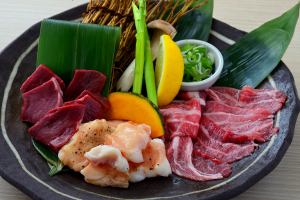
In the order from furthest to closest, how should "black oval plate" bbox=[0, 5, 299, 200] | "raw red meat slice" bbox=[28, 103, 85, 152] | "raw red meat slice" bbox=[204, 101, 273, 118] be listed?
"raw red meat slice" bbox=[204, 101, 273, 118] < "raw red meat slice" bbox=[28, 103, 85, 152] < "black oval plate" bbox=[0, 5, 299, 200]

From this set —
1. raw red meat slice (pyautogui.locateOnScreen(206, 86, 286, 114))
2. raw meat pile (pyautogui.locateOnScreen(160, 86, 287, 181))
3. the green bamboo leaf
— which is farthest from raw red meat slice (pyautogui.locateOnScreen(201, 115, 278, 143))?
the green bamboo leaf

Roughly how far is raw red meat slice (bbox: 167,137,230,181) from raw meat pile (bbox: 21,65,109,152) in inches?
15.3

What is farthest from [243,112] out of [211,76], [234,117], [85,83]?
[85,83]

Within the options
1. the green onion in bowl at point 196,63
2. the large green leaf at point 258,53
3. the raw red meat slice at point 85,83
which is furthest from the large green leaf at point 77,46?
the large green leaf at point 258,53

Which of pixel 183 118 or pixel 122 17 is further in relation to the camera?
pixel 122 17

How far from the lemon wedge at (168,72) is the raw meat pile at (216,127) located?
0.06 meters

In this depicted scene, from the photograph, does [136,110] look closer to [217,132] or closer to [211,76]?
[217,132]

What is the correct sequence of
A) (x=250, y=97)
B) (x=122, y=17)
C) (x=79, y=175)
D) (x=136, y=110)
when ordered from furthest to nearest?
(x=122, y=17) → (x=250, y=97) → (x=136, y=110) → (x=79, y=175)

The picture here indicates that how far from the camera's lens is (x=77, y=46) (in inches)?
101

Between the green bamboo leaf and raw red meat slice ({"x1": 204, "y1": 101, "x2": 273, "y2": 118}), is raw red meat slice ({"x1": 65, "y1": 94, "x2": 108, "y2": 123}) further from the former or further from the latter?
raw red meat slice ({"x1": 204, "y1": 101, "x2": 273, "y2": 118})

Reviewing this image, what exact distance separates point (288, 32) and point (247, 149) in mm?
813

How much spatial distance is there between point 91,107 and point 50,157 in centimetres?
31

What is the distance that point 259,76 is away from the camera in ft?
9.09

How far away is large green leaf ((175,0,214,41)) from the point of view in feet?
9.86
